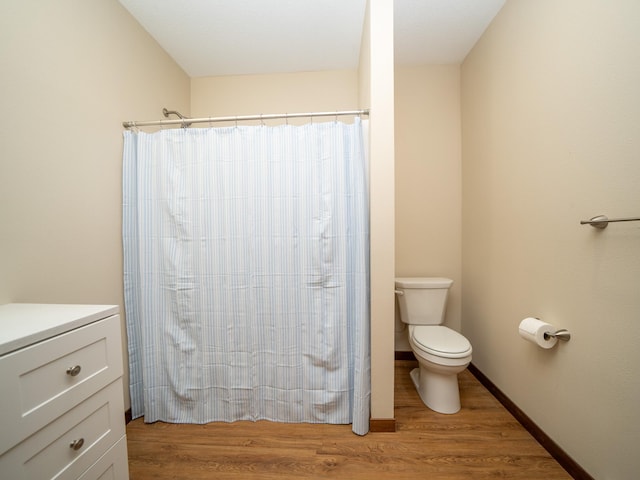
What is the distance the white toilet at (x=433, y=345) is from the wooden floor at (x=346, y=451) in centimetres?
11

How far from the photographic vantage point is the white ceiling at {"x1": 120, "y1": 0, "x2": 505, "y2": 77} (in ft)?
4.75

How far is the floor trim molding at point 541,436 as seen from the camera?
102 centimetres

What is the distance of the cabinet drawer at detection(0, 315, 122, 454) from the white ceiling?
1824mm

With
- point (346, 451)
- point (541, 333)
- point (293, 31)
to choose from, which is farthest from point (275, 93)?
point (346, 451)

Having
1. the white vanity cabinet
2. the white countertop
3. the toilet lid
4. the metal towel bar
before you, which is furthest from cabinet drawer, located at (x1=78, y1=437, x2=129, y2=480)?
the metal towel bar

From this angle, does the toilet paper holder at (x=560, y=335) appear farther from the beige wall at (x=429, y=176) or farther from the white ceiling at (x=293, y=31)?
the white ceiling at (x=293, y=31)

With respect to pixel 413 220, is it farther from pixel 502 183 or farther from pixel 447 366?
pixel 447 366

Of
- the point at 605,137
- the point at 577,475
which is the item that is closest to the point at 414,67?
the point at 605,137

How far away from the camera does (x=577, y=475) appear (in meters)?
1.02

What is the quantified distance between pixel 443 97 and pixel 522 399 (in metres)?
2.22

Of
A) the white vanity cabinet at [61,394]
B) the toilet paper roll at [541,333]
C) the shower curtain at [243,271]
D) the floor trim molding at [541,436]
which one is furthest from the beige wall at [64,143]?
the floor trim molding at [541,436]

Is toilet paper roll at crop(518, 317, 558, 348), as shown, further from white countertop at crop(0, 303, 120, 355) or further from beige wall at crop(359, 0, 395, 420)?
white countertop at crop(0, 303, 120, 355)

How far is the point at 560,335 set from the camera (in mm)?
1090

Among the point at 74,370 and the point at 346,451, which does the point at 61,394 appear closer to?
the point at 74,370
